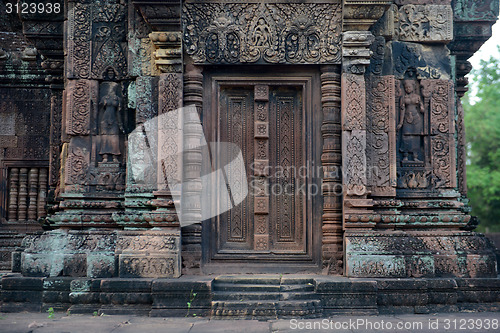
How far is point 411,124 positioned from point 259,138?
80.5 inches

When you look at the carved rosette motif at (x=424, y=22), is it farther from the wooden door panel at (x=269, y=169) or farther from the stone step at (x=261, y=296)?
the stone step at (x=261, y=296)

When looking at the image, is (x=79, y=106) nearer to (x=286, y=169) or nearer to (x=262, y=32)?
(x=262, y=32)

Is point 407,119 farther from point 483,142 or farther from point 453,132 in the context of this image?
point 483,142

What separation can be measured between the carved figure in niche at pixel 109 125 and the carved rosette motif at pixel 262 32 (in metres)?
1.22

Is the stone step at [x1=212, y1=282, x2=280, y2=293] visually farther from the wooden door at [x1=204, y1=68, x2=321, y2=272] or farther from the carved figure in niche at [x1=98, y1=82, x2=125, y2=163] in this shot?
the carved figure in niche at [x1=98, y1=82, x2=125, y2=163]

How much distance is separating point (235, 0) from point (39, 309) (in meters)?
A: 4.57

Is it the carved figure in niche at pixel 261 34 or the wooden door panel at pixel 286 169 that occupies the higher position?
the carved figure in niche at pixel 261 34

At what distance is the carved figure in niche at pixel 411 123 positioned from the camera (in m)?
6.91

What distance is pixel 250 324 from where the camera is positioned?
17.9 feet

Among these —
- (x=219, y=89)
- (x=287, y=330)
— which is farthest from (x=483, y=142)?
(x=287, y=330)

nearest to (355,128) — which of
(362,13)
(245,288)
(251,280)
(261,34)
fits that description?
(362,13)

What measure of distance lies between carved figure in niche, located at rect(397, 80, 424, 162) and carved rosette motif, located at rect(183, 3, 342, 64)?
1103 millimetres

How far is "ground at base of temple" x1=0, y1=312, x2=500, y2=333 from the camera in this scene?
208 inches

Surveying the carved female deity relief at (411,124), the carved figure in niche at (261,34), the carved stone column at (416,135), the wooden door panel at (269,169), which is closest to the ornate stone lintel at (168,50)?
the wooden door panel at (269,169)
